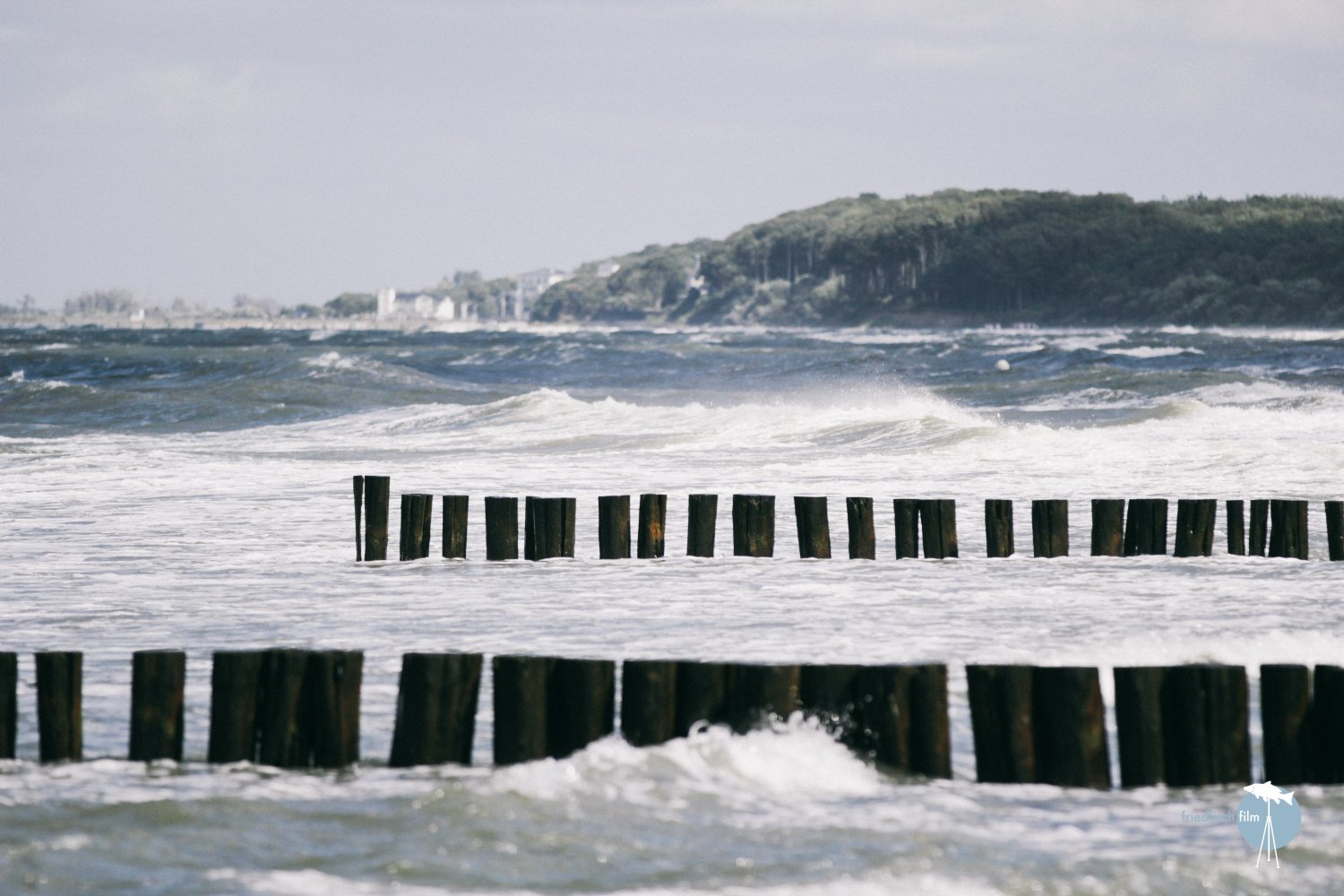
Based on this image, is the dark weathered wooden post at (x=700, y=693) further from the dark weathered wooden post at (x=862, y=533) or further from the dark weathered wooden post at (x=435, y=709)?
the dark weathered wooden post at (x=862, y=533)

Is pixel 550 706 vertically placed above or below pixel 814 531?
below

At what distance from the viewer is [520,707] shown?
192 inches

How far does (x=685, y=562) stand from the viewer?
30.7ft

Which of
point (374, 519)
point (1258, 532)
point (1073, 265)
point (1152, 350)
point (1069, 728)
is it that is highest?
point (1073, 265)

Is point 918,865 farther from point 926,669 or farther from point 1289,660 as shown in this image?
point 1289,660

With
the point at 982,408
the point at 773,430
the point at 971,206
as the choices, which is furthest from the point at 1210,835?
the point at 971,206

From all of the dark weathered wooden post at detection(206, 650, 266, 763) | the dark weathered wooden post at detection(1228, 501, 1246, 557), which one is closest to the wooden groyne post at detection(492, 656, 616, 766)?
the dark weathered wooden post at detection(206, 650, 266, 763)

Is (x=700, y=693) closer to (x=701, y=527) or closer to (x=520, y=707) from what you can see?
(x=520, y=707)

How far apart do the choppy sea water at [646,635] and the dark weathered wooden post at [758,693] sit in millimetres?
86

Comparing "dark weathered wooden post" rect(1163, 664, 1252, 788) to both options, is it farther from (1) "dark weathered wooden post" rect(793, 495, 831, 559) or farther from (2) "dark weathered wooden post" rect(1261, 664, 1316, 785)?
(1) "dark weathered wooden post" rect(793, 495, 831, 559)

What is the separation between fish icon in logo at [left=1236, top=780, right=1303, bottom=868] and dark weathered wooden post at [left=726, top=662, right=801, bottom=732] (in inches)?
55.2

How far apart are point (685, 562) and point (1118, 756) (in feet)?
15.3

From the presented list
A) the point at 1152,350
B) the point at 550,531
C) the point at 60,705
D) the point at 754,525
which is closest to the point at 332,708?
the point at 60,705

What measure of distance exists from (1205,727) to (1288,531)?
204 inches
